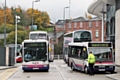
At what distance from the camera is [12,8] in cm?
12775

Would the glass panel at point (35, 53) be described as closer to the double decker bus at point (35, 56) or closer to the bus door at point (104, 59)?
the double decker bus at point (35, 56)

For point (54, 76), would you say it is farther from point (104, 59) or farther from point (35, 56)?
point (35, 56)

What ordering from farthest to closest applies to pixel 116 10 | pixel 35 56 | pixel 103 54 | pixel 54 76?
pixel 116 10 < pixel 35 56 < pixel 103 54 < pixel 54 76

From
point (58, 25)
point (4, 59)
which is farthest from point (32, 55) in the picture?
point (58, 25)

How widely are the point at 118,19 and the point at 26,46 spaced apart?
8800mm

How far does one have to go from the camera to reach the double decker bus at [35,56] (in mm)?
29984

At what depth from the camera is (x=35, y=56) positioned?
3038 cm

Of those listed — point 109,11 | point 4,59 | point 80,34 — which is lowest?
point 4,59

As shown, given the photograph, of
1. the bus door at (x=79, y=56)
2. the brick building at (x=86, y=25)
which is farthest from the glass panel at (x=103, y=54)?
the brick building at (x=86, y=25)

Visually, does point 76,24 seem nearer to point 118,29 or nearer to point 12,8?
point 12,8

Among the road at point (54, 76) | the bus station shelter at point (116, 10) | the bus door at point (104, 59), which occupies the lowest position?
the road at point (54, 76)

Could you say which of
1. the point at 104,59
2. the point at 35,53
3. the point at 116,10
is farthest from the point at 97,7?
the point at 104,59

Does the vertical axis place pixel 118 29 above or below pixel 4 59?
above

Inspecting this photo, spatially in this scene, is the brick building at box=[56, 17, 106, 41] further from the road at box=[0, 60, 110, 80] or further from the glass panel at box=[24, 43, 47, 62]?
the road at box=[0, 60, 110, 80]
